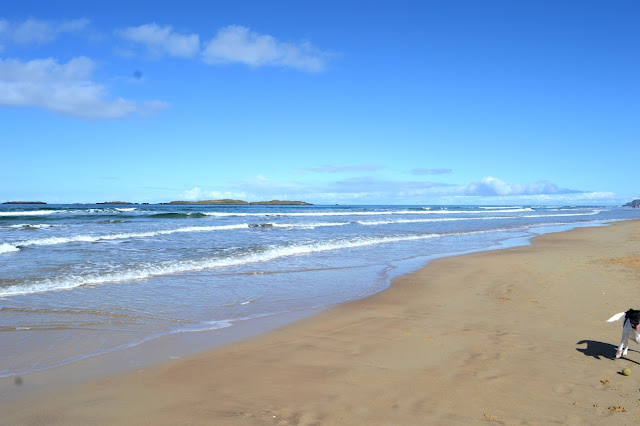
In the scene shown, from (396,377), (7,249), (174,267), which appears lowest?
(396,377)

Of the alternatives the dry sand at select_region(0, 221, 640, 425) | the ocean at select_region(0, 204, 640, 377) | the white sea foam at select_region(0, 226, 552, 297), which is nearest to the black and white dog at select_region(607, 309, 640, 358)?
the dry sand at select_region(0, 221, 640, 425)

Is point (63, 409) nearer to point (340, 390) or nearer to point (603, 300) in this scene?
point (340, 390)

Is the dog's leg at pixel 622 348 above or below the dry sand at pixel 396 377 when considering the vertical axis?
above

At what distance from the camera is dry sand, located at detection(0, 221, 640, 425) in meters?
3.71

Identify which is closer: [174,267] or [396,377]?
[396,377]

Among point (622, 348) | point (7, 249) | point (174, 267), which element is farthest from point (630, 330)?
point (7, 249)

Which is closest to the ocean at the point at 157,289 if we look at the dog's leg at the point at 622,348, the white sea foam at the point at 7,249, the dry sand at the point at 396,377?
the white sea foam at the point at 7,249

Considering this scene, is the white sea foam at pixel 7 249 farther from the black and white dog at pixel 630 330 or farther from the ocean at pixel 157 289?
the black and white dog at pixel 630 330

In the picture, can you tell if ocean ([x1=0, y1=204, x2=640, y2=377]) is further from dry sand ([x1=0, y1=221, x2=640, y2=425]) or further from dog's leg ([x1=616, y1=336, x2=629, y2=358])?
dog's leg ([x1=616, y1=336, x2=629, y2=358])

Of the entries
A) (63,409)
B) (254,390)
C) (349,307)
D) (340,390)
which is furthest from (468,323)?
(63,409)

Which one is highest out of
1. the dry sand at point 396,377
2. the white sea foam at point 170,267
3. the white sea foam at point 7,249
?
the white sea foam at point 7,249

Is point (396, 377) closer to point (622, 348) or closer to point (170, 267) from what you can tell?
point (622, 348)

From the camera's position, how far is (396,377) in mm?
4500

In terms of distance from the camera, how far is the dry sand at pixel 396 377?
3.71m
